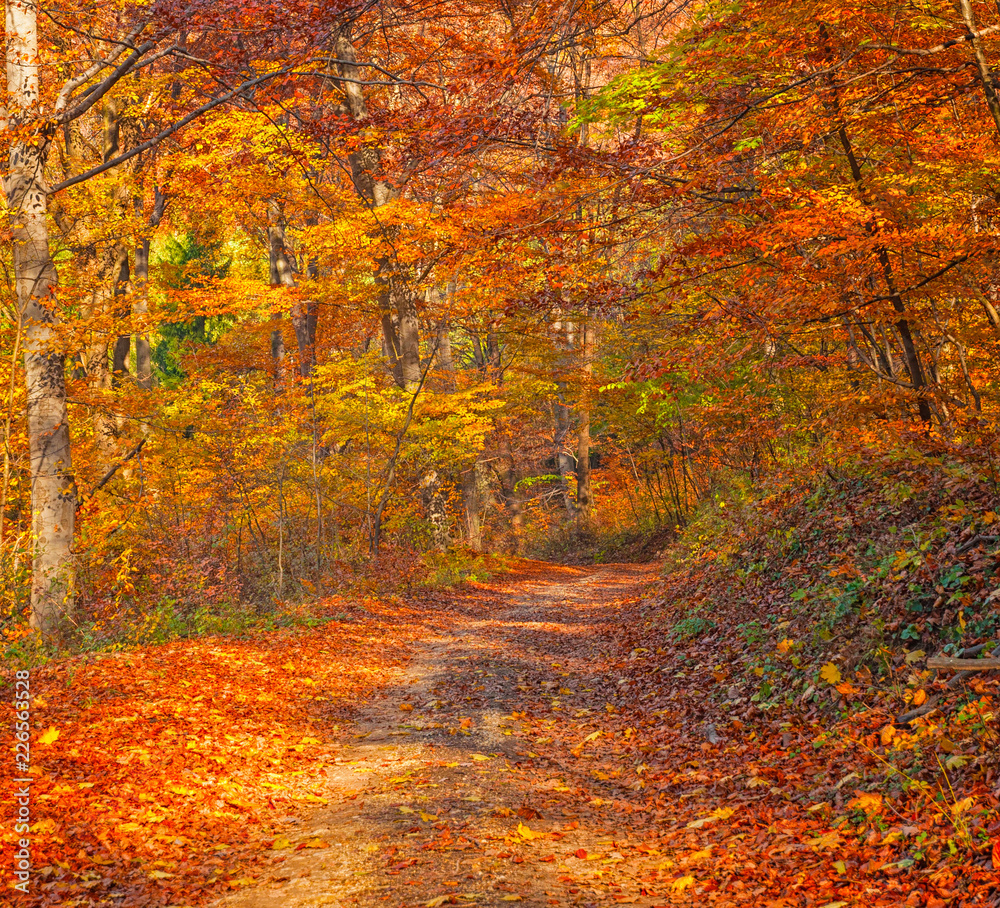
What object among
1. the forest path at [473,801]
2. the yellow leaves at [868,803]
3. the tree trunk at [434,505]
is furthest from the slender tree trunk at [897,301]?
the tree trunk at [434,505]

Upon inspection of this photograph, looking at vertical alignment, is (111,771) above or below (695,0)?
below

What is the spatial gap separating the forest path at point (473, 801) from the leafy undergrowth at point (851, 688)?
1.93 feet

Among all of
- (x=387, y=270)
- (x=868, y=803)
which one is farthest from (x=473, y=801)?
(x=387, y=270)

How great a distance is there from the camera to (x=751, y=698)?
6242mm

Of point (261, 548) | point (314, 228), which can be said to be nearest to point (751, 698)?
point (261, 548)

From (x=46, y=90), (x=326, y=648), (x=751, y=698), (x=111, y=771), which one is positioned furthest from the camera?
(x=46, y=90)

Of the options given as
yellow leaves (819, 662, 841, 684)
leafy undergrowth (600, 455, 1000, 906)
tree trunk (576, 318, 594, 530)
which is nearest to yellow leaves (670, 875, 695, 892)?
leafy undergrowth (600, 455, 1000, 906)

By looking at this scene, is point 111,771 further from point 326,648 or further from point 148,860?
point 326,648

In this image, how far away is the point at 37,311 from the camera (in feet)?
32.5

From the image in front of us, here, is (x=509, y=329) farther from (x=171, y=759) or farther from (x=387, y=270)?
(x=171, y=759)

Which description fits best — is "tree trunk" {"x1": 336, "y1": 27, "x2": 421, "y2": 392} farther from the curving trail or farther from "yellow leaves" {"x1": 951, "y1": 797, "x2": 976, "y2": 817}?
"yellow leaves" {"x1": 951, "y1": 797, "x2": 976, "y2": 817}

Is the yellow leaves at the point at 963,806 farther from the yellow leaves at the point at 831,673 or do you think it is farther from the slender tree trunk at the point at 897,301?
the slender tree trunk at the point at 897,301

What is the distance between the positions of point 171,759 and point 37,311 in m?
6.97

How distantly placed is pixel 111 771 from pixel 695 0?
14.6 metres
